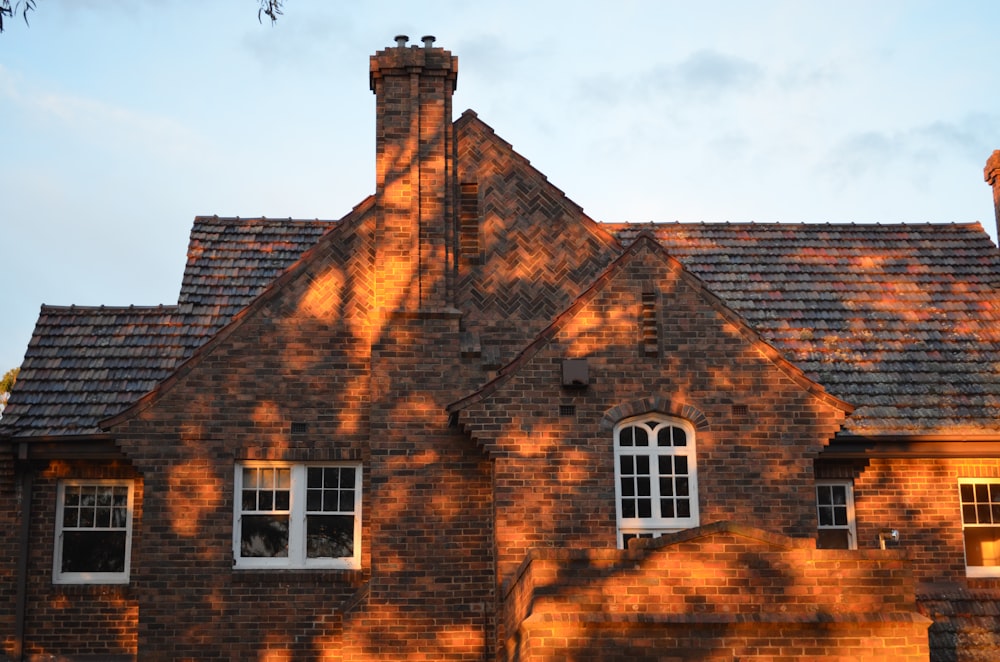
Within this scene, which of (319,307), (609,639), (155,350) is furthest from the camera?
(155,350)

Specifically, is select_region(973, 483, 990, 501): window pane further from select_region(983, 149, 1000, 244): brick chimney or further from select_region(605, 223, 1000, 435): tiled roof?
select_region(983, 149, 1000, 244): brick chimney

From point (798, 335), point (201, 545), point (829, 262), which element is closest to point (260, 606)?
point (201, 545)

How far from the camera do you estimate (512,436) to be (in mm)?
17469

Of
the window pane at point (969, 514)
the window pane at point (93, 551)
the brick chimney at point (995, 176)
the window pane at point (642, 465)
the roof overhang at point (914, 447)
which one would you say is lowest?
the window pane at point (93, 551)

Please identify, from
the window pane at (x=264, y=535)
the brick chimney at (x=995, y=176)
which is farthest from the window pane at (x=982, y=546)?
the window pane at (x=264, y=535)

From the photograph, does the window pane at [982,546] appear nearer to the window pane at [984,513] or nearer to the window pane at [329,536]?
the window pane at [984,513]

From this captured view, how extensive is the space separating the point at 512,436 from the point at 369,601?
293 cm

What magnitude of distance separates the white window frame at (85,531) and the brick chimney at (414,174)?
4901 millimetres

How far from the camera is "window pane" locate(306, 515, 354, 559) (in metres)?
18.6

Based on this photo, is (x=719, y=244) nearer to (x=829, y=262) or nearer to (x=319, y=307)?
(x=829, y=262)

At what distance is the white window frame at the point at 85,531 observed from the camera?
19.1m

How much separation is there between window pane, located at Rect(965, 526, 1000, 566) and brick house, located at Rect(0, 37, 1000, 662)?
40 mm

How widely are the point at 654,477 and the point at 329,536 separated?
15.4 feet

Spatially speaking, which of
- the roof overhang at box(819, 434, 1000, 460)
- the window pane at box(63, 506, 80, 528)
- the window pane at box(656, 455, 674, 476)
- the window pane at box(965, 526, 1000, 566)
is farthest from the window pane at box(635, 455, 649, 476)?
the window pane at box(63, 506, 80, 528)
